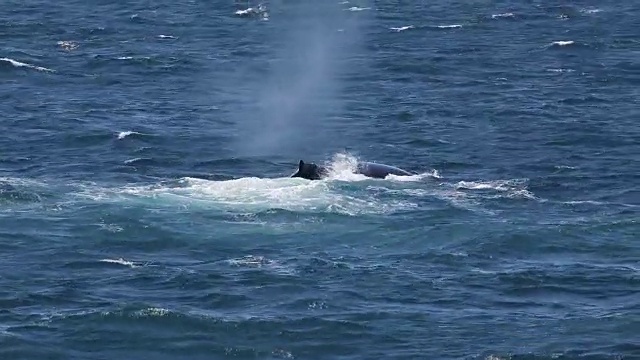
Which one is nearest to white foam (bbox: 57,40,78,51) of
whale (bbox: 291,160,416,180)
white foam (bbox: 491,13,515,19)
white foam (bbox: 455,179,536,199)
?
white foam (bbox: 491,13,515,19)

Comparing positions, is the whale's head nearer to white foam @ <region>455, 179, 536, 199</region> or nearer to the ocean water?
the ocean water

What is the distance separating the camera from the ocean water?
89750 mm

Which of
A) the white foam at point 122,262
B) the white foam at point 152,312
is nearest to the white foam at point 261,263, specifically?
the white foam at point 122,262

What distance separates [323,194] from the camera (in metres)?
115

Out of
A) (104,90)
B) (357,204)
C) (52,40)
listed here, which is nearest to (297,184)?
(357,204)

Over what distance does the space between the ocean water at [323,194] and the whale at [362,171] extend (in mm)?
1000

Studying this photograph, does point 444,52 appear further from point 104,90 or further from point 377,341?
point 377,341

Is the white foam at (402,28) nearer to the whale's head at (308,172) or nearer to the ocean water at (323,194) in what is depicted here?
the ocean water at (323,194)

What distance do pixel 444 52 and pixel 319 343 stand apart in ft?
295

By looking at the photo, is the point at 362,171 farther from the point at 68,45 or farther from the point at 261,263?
the point at 68,45

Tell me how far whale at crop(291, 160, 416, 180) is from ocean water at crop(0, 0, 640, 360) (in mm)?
1000

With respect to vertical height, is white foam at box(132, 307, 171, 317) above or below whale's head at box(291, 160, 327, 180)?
below

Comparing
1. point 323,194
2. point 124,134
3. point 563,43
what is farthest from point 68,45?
point 323,194

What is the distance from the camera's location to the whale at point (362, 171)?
391ft
